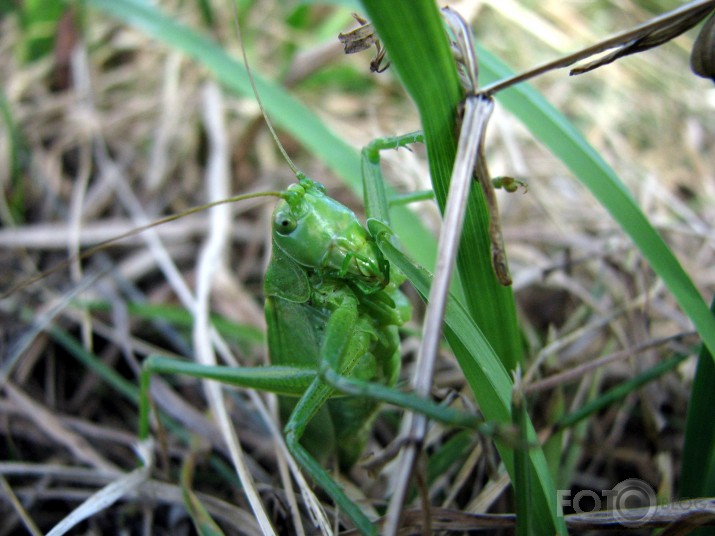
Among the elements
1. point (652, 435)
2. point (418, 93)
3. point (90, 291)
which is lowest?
point (652, 435)

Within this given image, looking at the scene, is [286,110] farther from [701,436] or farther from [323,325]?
[701,436]

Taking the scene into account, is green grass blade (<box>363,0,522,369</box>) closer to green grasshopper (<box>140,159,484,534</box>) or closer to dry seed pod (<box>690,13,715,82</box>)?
green grasshopper (<box>140,159,484,534</box>)

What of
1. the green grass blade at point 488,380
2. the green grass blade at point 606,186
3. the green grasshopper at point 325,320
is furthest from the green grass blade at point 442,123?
the green grass blade at point 606,186

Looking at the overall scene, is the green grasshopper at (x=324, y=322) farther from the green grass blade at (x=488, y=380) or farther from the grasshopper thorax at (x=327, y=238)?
the green grass blade at (x=488, y=380)

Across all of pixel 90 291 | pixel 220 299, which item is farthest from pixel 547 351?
pixel 90 291

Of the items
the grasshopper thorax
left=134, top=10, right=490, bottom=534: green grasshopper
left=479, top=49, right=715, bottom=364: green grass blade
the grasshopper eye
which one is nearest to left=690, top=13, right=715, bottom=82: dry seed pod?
left=479, top=49, right=715, bottom=364: green grass blade

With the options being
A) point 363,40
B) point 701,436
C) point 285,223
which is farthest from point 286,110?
point 701,436

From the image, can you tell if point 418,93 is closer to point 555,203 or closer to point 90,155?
point 555,203
